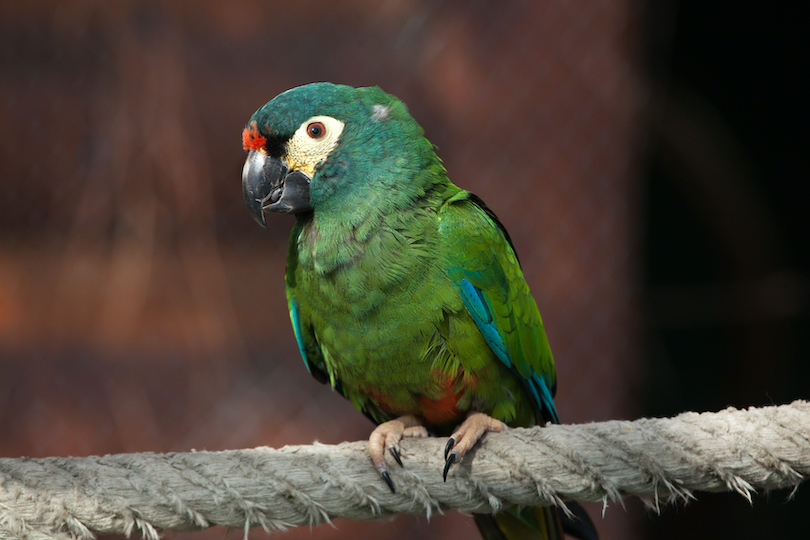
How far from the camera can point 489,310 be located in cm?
170

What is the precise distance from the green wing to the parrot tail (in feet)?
0.94

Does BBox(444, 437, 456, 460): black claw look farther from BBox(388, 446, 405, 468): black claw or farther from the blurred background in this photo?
the blurred background

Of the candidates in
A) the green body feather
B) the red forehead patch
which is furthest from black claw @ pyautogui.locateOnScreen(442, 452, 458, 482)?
the red forehead patch

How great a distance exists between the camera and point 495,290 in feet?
5.70

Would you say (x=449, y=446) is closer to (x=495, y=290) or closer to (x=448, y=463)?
(x=448, y=463)

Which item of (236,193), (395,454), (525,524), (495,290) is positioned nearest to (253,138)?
(495,290)

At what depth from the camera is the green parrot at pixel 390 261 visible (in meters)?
1.63

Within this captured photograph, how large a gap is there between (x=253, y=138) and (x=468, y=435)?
0.94 m

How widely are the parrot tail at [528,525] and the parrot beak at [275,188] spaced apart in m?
1.07

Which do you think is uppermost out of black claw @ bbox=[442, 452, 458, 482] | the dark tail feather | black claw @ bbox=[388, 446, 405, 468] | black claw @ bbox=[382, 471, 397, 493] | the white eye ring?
the white eye ring

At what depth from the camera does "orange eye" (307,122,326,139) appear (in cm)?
169

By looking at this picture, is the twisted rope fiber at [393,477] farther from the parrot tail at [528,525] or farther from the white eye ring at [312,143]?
the white eye ring at [312,143]

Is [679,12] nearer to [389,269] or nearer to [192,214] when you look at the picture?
[192,214]

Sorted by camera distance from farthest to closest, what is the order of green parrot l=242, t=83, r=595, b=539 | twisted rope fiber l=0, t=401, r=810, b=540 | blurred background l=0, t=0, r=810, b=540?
blurred background l=0, t=0, r=810, b=540
green parrot l=242, t=83, r=595, b=539
twisted rope fiber l=0, t=401, r=810, b=540
